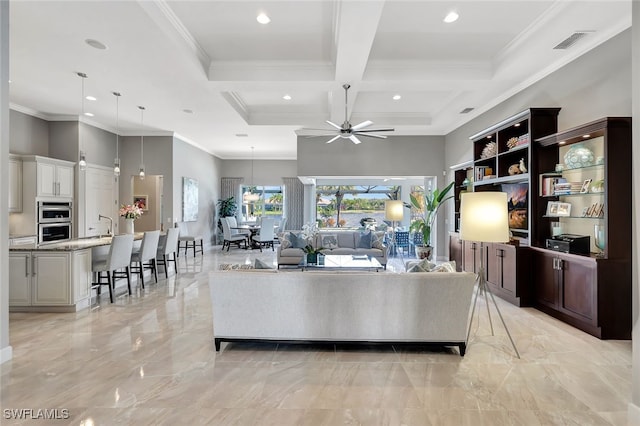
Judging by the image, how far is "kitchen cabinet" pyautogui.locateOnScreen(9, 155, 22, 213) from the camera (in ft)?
19.8

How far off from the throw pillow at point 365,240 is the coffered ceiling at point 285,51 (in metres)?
2.60

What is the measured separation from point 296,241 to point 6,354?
16.4 ft

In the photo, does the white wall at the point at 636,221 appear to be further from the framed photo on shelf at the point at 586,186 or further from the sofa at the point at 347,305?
the framed photo on shelf at the point at 586,186

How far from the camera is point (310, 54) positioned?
4.55m

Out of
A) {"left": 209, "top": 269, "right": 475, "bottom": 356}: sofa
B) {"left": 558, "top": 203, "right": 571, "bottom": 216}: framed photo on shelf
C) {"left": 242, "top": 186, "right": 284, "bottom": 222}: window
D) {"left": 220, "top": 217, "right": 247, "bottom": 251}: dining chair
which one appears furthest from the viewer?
{"left": 242, "top": 186, "right": 284, "bottom": 222}: window

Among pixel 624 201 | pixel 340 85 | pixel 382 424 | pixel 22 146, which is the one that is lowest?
pixel 382 424

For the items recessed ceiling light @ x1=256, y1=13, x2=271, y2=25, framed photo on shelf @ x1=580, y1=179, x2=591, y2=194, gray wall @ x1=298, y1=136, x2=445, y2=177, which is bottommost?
framed photo on shelf @ x1=580, y1=179, x2=591, y2=194

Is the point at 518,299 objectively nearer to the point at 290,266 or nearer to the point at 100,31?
the point at 290,266

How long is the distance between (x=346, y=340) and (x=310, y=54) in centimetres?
356

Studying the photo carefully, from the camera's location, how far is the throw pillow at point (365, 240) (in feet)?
24.6

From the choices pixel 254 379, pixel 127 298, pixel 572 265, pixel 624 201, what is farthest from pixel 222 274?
pixel 624 201

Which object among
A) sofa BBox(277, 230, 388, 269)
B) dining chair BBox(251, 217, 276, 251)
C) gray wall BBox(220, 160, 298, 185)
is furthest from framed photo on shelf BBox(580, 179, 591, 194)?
gray wall BBox(220, 160, 298, 185)

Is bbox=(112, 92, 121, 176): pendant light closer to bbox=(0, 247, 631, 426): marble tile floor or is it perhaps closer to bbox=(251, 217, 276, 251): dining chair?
bbox=(0, 247, 631, 426): marble tile floor

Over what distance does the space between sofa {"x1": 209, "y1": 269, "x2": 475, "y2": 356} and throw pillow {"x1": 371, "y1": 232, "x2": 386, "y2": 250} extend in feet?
13.4
